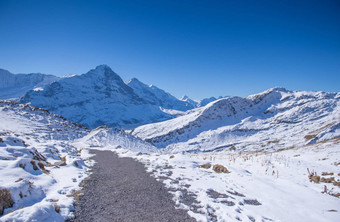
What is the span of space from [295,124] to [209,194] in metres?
132

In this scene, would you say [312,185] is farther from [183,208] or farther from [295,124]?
[295,124]

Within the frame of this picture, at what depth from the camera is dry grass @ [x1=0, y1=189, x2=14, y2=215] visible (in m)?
4.88

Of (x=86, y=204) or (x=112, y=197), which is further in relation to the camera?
(x=112, y=197)

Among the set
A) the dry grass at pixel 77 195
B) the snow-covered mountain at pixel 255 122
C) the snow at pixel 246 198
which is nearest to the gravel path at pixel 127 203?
the dry grass at pixel 77 195

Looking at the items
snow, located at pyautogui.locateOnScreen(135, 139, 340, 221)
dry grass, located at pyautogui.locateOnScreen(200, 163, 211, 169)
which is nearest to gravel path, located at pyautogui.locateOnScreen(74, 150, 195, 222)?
snow, located at pyautogui.locateOnScreen(135, 139, 340, 221)

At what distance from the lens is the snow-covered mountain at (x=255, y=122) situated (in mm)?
100100

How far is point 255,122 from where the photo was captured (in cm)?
12900

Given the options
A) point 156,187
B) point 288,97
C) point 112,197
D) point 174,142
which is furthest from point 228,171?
point 288,97

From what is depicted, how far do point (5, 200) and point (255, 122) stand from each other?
14400 centimetres

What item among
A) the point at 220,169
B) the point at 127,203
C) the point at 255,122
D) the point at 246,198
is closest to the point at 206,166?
the point at 220,169

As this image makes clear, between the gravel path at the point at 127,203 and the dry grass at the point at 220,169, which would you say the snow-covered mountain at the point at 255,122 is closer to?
the dry grass at the point at 220,169

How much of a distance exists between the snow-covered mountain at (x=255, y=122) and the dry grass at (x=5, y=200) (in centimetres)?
9519

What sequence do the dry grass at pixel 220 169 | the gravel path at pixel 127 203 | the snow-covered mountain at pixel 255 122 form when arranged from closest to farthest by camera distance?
1. the gravel path at pixel 127 203
2. the dry grass at pixel 220 169
3. the snow-covered mountain at pixel 255 122

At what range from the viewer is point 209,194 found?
791cm
